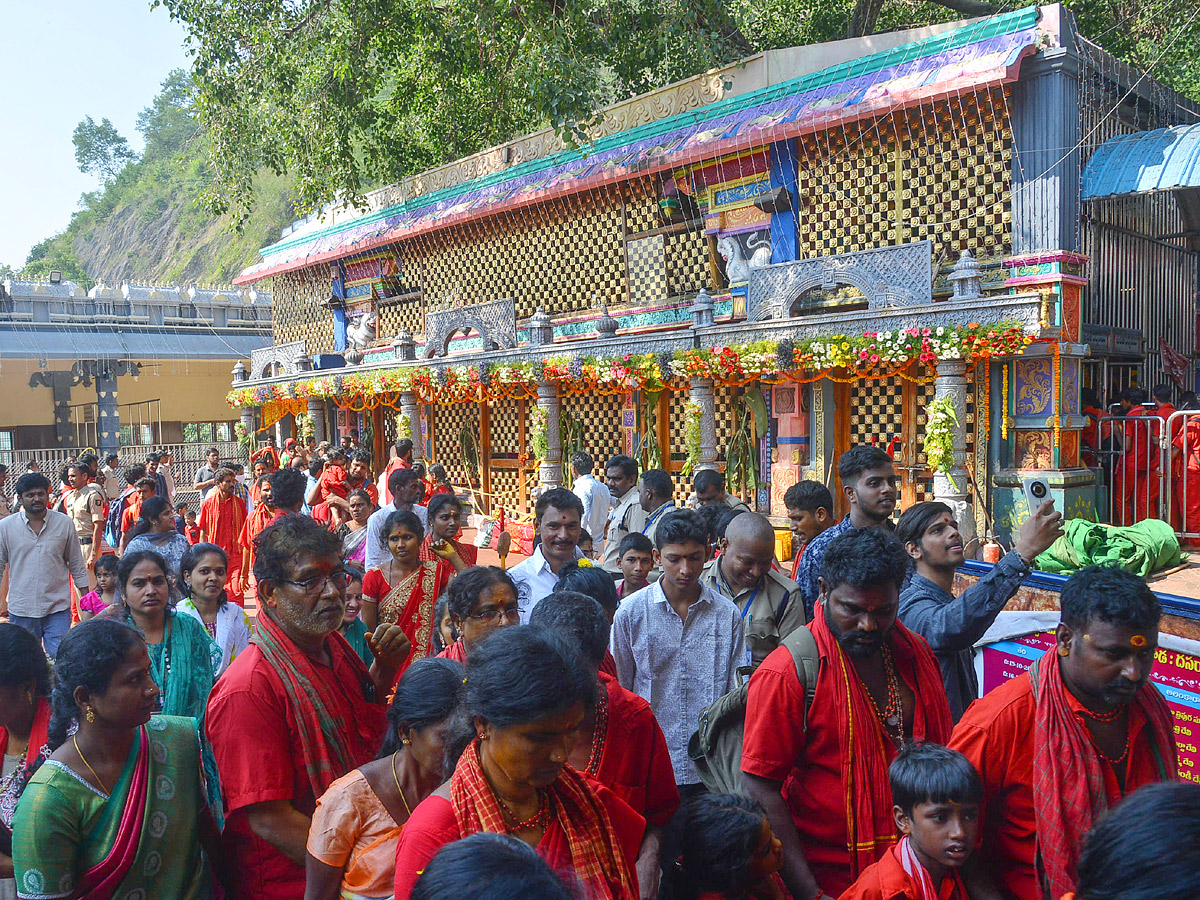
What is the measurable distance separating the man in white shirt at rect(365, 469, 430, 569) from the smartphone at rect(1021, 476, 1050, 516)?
250 inches

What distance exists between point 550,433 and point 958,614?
35.0ft

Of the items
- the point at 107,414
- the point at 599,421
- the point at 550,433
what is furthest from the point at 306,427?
the point at 107,414

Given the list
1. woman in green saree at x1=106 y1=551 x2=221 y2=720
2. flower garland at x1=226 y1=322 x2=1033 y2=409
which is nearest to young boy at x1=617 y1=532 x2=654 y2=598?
woman in green saree at x1=106 y1=551 x2=221 y2=720

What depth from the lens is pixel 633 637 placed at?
3.41 meters

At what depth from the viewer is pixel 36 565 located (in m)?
5.98

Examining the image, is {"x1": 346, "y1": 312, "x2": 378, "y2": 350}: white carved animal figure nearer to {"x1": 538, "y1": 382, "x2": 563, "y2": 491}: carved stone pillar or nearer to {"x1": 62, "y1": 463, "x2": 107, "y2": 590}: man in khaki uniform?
{"x1": 538, "y1": 382, "x2": 563, "y2": 491}: carved stone pillar

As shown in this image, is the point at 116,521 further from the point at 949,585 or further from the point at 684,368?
the point at 949,585

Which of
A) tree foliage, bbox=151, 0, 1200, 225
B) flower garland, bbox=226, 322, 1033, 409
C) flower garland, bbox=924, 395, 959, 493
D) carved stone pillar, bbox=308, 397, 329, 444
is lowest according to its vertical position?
flower garland, bbox=924, 395, 959, 493

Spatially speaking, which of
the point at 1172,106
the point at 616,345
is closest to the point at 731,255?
the point at 616,345

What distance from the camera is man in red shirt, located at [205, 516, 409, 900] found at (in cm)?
233

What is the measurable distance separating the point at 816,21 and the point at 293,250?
13191 mm

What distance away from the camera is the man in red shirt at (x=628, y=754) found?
7.80 ft

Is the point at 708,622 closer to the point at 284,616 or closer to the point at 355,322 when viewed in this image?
the point at 284,616

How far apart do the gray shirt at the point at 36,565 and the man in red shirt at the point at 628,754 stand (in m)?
5.07
